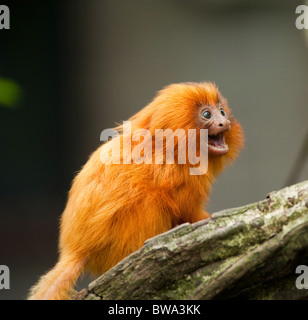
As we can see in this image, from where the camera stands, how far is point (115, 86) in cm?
363

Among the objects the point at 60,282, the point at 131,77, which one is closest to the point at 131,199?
the point at 60,282

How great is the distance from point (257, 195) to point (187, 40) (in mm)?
1255

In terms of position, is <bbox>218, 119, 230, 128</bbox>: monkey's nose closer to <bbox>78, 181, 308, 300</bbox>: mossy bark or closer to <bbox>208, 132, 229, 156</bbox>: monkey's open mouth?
<bbox>208, 132, 229, 156</bbox>: monkey's open mouth

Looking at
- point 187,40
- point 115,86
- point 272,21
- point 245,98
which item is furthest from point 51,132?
point 272,21

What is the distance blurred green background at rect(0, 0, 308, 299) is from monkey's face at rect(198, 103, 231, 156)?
1607mm

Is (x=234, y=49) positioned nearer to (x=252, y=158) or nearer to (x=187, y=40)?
(x=187, y=40)

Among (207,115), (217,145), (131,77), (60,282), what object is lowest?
(60,282)

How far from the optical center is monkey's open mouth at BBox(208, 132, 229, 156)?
193cm

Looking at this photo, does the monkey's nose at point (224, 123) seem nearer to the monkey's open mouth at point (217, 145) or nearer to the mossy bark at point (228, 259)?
the monkey's open mouth at point (217, 145)

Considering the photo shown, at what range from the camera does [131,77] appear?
359 centimetres

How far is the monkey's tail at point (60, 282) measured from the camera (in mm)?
1732

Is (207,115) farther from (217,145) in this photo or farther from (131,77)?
(131,77)

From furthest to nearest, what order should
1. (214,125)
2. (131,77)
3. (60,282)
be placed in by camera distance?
(131,77)
(214,125)
(60,282)

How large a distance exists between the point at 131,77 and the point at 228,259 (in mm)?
2329
